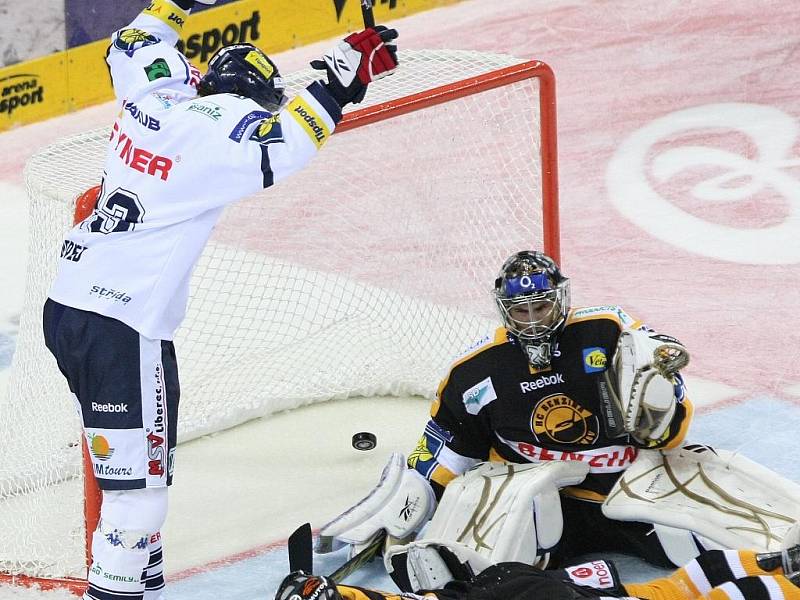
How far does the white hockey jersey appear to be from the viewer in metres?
3.12

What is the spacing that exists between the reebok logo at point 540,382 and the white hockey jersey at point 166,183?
36.1 inches

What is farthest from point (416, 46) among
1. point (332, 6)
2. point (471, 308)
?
point (471, 308)

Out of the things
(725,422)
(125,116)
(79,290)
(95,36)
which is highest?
(125,116)

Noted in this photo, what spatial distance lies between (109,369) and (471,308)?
196 centimetres

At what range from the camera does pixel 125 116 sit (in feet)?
10.8

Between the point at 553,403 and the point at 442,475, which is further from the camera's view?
the point at 442,475

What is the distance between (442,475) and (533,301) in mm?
586

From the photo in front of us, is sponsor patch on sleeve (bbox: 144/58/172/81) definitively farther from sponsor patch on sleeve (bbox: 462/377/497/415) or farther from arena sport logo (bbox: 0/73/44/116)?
arena sport logo (bbox: 0/73/44/116)

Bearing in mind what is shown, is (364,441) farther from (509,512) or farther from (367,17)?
(367,17)

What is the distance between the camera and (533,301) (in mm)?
3605

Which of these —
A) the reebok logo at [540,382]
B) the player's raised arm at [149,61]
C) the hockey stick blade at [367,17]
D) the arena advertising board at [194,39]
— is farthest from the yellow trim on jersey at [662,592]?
the arena advertising board at [194,39]

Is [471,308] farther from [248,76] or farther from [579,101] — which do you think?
[579,101]

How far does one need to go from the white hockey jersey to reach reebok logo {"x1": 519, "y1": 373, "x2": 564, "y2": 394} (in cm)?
92

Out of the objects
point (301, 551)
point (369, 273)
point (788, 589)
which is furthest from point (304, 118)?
point (369, 273)
